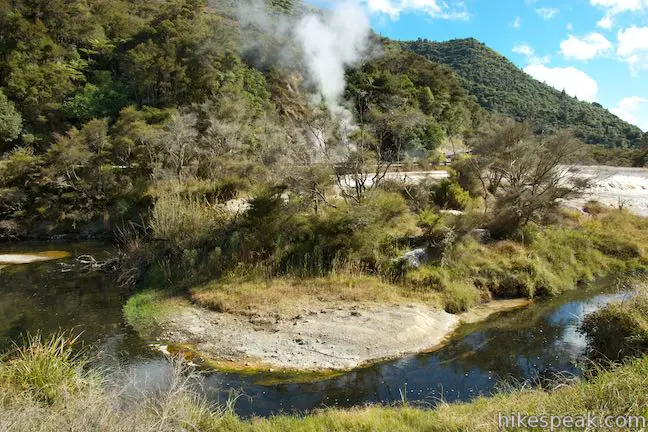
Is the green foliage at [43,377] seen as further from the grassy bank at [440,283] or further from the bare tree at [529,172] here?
the bare tree at [529,172]

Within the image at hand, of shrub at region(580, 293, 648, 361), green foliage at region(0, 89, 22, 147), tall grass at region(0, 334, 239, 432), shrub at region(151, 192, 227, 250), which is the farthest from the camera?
green foliage at region(0, 89, 22, 147)

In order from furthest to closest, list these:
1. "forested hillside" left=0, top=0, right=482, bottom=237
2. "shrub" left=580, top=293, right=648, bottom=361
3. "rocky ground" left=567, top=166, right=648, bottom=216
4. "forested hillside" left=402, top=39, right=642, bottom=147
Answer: "forested hillside" left=402, top=39, right=642, bottom=147 < "forested hillside" left=0, top=0, right=482, bottom=237 < "rocky ground" left=567, top=166, right=648, bottom=216 < "shrub" left=580, top=293, right=648, bottom=361

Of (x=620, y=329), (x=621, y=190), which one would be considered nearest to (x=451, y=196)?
(x=620, y=329)

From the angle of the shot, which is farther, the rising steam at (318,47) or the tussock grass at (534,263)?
the rising steam at (318,47)

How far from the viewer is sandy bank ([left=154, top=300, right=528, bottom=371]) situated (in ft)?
34.4

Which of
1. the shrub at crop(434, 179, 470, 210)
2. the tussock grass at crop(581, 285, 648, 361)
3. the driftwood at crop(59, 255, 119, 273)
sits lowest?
the driftwood at crop(59, 255, 119, 273)

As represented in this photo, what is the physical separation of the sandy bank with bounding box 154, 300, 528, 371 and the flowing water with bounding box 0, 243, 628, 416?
54cm

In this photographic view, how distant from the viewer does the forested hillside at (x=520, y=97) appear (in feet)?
234

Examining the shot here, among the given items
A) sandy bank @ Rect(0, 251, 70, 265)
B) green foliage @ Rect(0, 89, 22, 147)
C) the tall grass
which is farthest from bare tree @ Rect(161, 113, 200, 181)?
the tall grass

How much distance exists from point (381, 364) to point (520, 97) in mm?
83134

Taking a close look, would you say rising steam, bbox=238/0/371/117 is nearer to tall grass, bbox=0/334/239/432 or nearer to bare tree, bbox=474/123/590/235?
bare tree, bbox=474/123/590/235

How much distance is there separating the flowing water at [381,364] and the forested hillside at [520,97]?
56.9 m

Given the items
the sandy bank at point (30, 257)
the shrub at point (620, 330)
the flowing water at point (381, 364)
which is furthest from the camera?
the sandy bank at point (30, 257)

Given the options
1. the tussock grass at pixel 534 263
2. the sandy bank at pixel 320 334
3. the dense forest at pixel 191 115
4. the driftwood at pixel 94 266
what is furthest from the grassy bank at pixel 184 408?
the driftwood at pixel 94 266
